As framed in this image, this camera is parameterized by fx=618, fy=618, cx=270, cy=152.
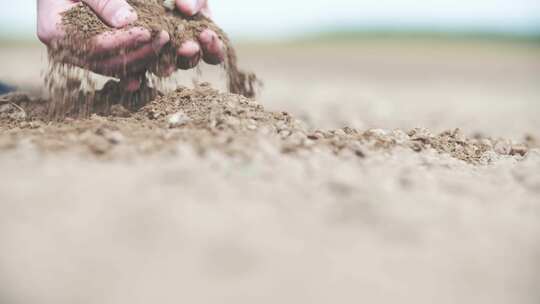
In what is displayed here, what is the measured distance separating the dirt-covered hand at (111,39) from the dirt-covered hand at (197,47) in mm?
185

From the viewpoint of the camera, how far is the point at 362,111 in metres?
8.14

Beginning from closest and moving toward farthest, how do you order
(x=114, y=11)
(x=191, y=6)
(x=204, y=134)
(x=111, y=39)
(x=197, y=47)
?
(x=204, y=134)
(x=111, y=39)
(x=114, y=11)
(x=197, y=47)
(x=191, y=6)

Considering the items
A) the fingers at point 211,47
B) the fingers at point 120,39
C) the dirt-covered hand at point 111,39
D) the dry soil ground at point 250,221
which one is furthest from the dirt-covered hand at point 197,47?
the dry soil ground at point 250,221

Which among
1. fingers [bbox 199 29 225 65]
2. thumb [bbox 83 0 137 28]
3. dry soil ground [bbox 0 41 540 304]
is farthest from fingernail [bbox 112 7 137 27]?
dry soil ground [bbox 0 41 540 304]

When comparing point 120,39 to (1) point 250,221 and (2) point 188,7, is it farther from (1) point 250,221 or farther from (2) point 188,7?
(1) point 250,221

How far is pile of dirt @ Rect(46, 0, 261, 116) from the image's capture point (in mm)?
4168

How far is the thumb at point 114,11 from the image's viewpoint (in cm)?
414

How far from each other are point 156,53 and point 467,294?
2.84 m

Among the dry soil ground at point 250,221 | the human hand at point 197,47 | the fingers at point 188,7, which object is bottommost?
the dry soil ground at point 250,221

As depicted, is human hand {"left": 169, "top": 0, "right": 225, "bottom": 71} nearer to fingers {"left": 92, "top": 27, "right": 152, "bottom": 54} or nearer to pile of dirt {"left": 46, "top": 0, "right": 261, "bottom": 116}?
pile of dirt {"left": 46, "top": 0, "right": 261, "bottom": 116}

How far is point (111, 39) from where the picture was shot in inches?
160

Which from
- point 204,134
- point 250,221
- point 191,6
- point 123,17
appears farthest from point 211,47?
point 250,221

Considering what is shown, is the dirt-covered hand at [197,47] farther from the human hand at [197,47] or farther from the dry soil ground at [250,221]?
the dry soil ground at [250,221]

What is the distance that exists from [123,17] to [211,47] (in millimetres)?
678
